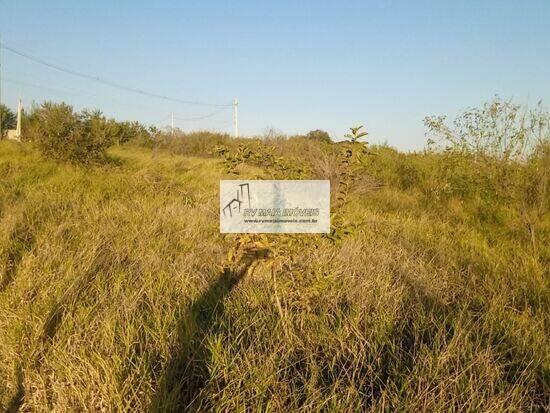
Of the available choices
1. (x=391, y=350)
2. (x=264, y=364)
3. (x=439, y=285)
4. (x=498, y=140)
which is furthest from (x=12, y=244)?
(x=498, y=140)

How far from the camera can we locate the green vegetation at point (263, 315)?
2.02 metres

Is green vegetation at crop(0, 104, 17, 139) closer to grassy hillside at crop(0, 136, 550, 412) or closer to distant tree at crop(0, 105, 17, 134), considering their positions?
distant tree at crop(0, 105, 17, 134)

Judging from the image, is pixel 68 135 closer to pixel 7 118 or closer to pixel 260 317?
pixel 260 317

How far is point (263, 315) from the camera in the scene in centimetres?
273

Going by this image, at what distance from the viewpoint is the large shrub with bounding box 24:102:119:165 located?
10586 mm

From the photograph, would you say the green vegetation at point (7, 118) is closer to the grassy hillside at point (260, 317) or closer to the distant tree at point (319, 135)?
the distant tree at point (319, 135)

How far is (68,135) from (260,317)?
10.2 m

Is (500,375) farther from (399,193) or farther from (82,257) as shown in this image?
(399,193)

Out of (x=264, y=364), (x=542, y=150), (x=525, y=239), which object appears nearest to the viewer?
(x=264, y=364)

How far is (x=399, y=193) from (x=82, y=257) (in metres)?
7.93

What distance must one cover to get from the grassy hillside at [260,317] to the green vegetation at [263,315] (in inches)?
0.5

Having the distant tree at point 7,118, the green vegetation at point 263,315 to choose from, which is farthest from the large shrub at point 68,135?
the distant tree at point 7,118

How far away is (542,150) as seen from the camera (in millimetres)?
5316

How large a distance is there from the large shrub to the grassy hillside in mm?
5927
